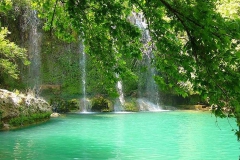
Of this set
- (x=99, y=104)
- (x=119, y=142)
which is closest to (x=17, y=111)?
(x=119, y=142)

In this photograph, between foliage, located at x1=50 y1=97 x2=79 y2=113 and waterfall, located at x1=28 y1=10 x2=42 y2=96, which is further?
waterfall, located at x1=28 y1=10 x2=42 y2=96

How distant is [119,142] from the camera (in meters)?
10.9

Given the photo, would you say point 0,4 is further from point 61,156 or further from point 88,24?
point 61,156

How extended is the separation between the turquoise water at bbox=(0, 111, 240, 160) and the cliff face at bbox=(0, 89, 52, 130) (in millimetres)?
693

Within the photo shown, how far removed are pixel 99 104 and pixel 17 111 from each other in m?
9.36

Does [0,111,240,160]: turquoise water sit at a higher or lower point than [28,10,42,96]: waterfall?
lower

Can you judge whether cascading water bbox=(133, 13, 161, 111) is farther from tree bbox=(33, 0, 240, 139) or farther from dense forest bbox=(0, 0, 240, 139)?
tree bbox=(33, 0, 240, 139)

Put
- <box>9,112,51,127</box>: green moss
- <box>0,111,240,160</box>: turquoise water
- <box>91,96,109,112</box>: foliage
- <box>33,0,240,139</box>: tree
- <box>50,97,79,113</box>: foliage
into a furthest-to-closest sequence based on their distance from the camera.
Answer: <box>91,96,109,112</box>: foliage → <box>50,97,79,113</box>: foliage → <box>9,112,51,127</box>: green moss → <box>0,111,240,160</box>: turquoise water → <box>33,0,240,139</box>: tree

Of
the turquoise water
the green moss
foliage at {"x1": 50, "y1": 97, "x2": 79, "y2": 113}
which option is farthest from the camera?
foliage at {"x1": 50, "y1": 97, "x2": 79, "y2": 113}

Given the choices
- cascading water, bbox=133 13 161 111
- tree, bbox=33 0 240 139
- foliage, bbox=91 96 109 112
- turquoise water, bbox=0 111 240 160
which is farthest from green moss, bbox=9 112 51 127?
tree, bbox=33 0 240 139

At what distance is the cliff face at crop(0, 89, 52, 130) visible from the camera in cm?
1399

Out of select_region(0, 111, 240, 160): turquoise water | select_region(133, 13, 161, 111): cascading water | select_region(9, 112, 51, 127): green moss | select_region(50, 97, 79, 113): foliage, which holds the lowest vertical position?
select_region(0, 111, 240, 160): turquoise water

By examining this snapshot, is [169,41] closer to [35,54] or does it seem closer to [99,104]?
[99,104]

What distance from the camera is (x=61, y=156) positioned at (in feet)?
28.8
